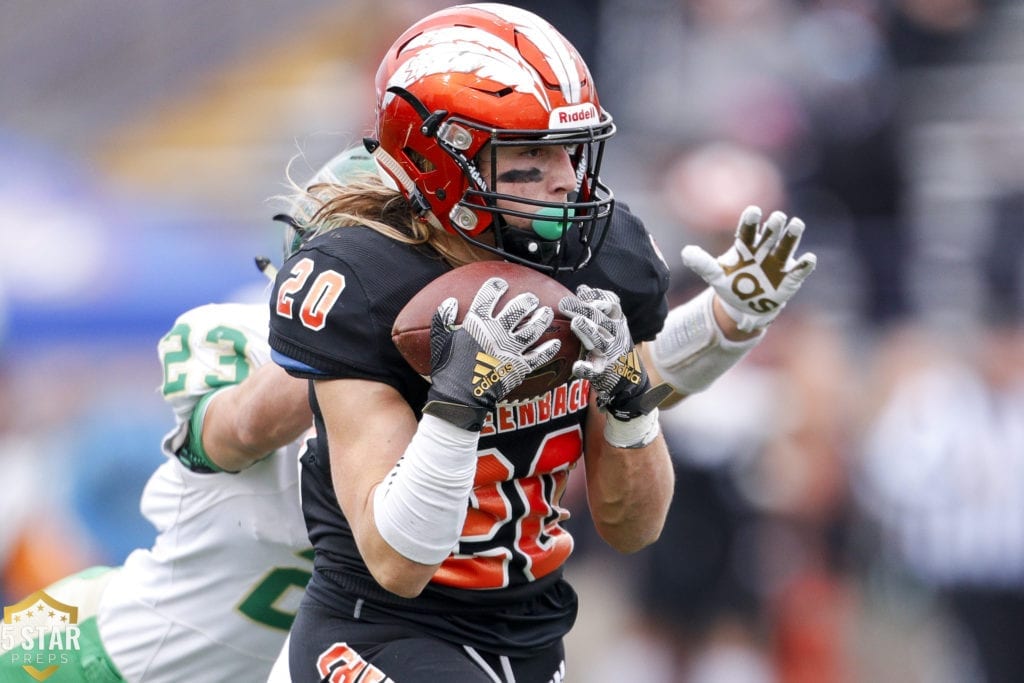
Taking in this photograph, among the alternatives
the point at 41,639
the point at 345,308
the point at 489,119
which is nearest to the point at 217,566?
the point at 41,639

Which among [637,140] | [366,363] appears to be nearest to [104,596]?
[366,363]

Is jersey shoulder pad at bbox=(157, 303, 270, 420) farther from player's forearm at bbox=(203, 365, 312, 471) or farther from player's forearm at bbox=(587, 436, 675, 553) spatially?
player's forearm at bbox=(587, 436, 675, 553)

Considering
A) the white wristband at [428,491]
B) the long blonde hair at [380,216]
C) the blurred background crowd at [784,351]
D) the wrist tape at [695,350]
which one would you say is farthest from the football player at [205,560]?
the blurred background crowd at [784,351]

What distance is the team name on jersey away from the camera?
2.59 m

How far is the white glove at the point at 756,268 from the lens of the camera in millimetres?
3287

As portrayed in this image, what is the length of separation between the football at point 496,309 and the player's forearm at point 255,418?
0.66 metres

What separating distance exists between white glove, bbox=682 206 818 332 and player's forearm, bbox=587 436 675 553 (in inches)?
24.9

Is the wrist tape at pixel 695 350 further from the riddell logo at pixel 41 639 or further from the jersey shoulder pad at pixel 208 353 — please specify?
the riddell logo at pixel 41 639

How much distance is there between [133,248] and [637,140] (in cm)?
279

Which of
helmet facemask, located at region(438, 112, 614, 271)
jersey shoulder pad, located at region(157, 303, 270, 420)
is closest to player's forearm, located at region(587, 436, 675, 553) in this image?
helmet facemask, located at region(438, 112, 614, 271)

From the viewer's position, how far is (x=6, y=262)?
21.9 ft

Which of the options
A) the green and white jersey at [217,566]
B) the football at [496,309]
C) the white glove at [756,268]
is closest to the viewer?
the football at [496,309]

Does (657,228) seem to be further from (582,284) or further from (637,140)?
(582,284)

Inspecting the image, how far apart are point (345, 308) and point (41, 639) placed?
163 cm
